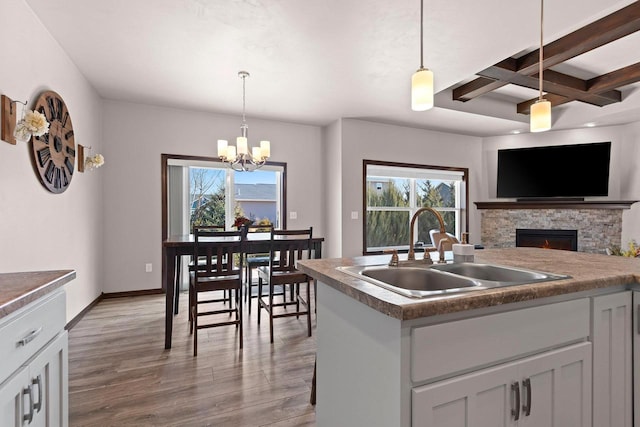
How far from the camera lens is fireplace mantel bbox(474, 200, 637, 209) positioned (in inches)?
185

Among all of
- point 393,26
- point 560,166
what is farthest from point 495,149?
point 393,26

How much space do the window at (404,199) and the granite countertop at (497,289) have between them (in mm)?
3237

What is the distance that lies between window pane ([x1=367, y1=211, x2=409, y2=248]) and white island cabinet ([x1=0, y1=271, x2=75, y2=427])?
4352mm

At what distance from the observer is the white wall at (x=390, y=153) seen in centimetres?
475

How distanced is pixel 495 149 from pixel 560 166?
3.37ft

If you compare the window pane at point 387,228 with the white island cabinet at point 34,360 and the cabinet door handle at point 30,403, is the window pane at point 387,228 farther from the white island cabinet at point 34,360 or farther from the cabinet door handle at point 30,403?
the cabinet door handle at point 30,403

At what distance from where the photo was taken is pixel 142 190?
4.20m

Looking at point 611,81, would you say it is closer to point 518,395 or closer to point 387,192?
point 387,192

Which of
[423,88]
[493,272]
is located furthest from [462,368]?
[423,88]

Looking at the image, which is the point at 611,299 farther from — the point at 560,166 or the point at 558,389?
the point at 560,166

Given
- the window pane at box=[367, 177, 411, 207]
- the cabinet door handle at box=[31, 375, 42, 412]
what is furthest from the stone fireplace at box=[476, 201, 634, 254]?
the cabinet door handle at box=[31, 375, 42, 412]

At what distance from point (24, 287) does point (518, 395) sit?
1.80m

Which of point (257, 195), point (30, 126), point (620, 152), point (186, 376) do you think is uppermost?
point (620, 152)

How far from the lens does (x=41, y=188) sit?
243cm
